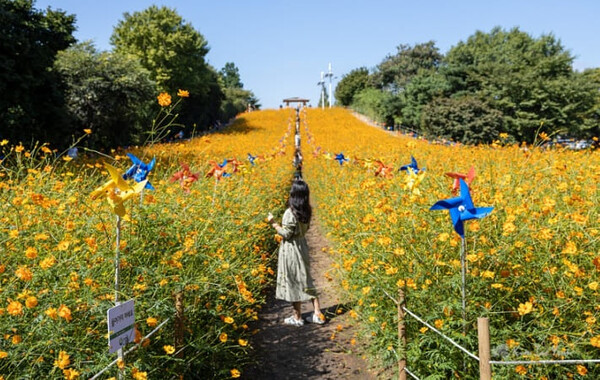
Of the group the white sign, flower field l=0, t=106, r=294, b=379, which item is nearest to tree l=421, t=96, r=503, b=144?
flower field l=0, t=106, r=294, b=379

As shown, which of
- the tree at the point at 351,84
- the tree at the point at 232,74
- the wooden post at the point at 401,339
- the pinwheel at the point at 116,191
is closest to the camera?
the pinwheel at the point at 116,191

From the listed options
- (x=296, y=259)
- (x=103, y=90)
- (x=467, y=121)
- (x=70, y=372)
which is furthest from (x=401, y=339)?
(x=467, y=121)

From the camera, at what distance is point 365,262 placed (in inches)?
125

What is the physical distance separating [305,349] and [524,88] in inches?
947

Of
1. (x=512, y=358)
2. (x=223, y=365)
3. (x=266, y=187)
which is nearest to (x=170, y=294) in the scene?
(x=223, y=365)

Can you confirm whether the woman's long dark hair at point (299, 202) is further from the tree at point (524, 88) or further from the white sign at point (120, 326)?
the tree at point (524, 88)

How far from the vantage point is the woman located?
430 cm

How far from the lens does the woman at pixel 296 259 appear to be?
4.30 metres

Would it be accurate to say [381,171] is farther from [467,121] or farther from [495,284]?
[467,121]

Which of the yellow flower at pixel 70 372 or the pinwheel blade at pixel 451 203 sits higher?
the pinwheel blade at pixel 451 203

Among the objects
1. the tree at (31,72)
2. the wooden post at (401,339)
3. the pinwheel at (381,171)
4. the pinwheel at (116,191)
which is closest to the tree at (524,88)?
the pinwheel at (381,171)

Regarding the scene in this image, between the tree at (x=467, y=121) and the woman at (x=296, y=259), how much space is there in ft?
58.3

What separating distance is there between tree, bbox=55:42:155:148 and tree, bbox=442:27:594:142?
1695cm

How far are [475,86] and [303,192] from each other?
23463mm
